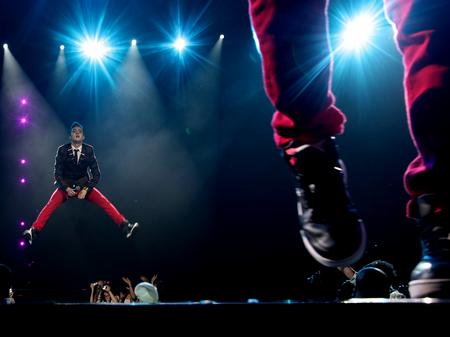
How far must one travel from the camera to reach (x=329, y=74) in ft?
3.01

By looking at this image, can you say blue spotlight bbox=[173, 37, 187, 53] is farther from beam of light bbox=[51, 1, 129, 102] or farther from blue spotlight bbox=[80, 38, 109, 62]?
blue spotlight bbox=[80, 38, 109, 62]

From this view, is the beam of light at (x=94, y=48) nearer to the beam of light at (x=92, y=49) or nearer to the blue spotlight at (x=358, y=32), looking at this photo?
the beam of light at (x=92, y=49)

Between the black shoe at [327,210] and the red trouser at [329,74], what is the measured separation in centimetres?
5

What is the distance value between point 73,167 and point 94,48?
3.33 meters

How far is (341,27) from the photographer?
7.73m

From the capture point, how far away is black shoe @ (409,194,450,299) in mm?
726

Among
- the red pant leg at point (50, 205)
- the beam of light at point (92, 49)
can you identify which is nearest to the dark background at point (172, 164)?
the beam of light at point (92, 49)

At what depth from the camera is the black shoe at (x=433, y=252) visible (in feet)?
2.38

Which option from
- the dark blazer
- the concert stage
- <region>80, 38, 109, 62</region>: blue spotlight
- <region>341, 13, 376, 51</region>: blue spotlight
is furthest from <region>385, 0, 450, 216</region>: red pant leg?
<region>80, 38, 109, 62</region>: blue spotlight

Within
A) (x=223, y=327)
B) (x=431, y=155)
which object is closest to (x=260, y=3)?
(x=431, y=155)

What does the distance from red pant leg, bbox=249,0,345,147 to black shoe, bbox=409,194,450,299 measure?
248 mm

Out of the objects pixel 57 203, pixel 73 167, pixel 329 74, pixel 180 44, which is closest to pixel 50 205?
pixel 57 203

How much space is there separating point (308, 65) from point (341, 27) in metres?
7.48

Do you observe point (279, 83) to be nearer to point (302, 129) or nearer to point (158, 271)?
point (302, 129)
